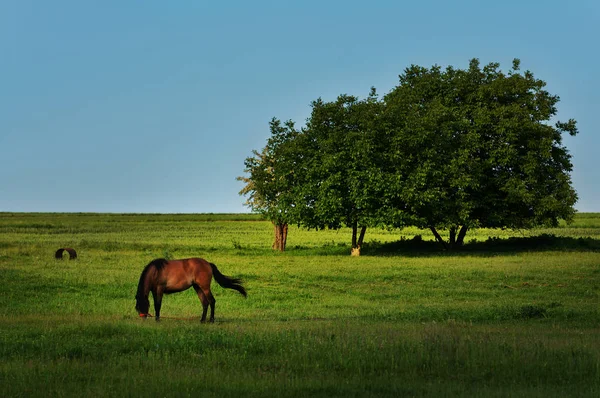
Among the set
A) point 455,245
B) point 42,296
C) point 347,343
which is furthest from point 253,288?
point 455,245

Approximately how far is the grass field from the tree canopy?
38.8ft

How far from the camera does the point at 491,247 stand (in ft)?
172

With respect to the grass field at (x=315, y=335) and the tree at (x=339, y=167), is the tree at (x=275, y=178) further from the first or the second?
the grass field at (x=315, y=335)

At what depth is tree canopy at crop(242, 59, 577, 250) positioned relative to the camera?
47406 mm

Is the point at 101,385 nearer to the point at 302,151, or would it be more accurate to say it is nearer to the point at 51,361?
the point at 51,361

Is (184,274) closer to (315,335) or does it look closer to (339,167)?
(315,335)

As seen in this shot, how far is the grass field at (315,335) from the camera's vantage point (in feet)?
37.4

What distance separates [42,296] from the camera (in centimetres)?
2611

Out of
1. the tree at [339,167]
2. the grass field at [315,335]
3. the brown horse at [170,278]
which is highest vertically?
the tree at [339,167]

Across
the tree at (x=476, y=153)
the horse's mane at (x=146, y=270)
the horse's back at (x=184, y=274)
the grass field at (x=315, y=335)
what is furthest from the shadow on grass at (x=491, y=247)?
the horse's mane at (x=146, y=270)

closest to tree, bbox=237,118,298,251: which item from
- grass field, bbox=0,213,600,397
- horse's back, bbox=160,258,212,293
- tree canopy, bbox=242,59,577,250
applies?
tree canopy, bbox=242,59,577,250

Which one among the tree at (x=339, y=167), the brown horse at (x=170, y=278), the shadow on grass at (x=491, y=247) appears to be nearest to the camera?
the brown horse at (x=170, y=278)

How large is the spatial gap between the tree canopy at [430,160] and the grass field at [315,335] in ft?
38.8

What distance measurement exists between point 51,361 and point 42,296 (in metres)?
14.0
